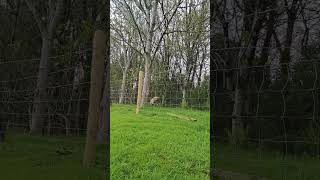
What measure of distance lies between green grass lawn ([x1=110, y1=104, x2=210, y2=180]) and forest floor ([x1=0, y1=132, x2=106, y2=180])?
0.18 m

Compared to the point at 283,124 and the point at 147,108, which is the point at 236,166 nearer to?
the point at 283,124

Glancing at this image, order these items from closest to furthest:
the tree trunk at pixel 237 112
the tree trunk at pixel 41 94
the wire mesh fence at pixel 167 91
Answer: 1. the tree trunk at pixel 237 112
2. the wire mesh fence at pixel 167 91
3. the tree trunk at pixel 41 94

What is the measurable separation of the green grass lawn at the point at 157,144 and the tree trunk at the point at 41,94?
55 cm

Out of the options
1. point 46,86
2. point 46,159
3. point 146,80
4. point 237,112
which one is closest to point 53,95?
point 46,86

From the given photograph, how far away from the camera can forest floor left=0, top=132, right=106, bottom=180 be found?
7.52 ft

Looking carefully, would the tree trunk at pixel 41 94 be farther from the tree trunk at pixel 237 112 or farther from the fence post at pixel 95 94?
the tree trunk at pixel 237 112

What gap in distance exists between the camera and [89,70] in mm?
2430

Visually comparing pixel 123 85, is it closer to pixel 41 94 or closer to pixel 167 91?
pixel 167 91

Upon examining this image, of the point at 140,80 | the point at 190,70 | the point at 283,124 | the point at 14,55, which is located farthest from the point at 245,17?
the point at 14,55

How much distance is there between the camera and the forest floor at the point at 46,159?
229 cm

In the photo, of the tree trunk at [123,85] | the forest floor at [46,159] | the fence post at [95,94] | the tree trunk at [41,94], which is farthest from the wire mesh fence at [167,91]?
the tree trunk at [41,94]

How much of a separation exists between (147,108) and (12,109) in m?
1.18

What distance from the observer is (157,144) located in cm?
243

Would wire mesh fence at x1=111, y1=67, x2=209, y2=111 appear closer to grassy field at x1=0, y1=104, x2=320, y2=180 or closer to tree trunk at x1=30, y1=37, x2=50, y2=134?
grassy field at x1=0, y1=104, x2=320, y2=180
